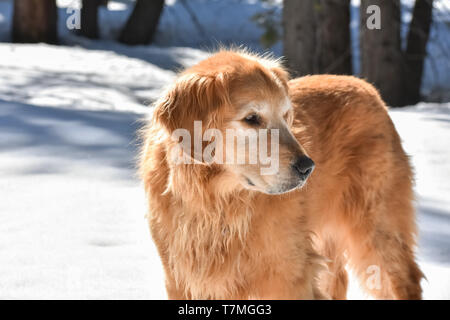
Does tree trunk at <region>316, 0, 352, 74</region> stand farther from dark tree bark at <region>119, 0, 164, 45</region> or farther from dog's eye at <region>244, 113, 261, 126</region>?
dog's eye at <region>244, 113, 261, 126</region>

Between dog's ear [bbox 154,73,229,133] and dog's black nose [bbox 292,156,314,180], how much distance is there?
414mm

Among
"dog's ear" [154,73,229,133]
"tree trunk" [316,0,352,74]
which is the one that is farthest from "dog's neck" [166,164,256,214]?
"tree trunk" [316,0,352,74]

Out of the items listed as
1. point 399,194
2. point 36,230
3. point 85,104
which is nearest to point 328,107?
point 399,194

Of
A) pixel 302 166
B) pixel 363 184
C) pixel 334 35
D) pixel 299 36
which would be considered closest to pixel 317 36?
pixel 299 36

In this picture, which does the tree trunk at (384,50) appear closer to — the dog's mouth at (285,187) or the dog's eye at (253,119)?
the dog's eye at (253,119)

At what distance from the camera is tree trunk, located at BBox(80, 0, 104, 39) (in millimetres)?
16188

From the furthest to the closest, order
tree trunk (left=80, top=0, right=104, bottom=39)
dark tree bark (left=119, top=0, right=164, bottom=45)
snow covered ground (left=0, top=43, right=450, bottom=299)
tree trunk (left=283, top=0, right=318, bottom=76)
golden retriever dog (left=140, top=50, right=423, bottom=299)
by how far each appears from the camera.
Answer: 1. tree trunk (left=80, top=0, right=104, bottom=39)
2. dark tree bark (left=119, top=0, right=164, bottom=45)
3. tree trunk (left=283, top=0, right=318, bottom=76)
4. snow covered ground (left=0, top=43, right=450, bottom=299)
5. golden retriever dog (left=140, top=50, right=423, bottom=299)

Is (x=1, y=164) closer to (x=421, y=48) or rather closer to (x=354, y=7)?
(x=421, y=48)

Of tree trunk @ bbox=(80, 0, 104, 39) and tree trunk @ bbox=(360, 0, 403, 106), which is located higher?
tree trunk @ bbox=(80, 0, 104, 39)

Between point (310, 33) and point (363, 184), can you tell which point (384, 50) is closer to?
point (310, 33)

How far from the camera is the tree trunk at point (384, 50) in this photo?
9359mm

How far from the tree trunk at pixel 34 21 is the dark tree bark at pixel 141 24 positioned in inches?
89.8

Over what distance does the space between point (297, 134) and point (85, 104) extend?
6895 millimetres

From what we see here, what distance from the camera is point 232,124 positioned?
2920mm
